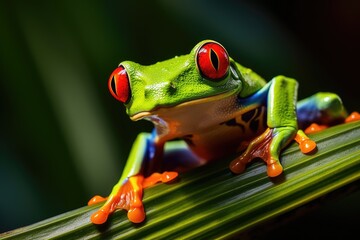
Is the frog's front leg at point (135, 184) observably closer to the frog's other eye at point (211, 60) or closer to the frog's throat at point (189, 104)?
the frog's throat at point (189, 104)

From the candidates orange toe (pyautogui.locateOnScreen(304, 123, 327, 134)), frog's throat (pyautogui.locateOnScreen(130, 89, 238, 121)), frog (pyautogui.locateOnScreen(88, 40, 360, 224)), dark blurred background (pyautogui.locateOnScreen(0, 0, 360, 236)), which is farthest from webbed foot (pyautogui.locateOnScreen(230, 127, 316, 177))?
dark blurred background (pyautogui.locateOnScreen(0, 0, 360, 236))

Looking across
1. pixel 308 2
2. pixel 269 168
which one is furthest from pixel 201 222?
pixel 308 2

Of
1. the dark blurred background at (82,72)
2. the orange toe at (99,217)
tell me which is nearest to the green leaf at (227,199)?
the orange toe at (99,217)

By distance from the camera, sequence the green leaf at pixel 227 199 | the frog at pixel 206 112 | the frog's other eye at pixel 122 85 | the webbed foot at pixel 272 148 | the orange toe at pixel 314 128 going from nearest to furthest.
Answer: the green leaf at pixel 227 199 → the webbed foot at pixel 272 148 → the frog at pixel 206 112 → the frog's other eye at pixel 122 85 → the orange toe at pixel 314 128

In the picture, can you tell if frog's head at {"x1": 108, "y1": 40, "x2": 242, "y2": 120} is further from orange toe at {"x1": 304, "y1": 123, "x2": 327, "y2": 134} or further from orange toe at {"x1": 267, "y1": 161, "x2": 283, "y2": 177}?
orange toe at {"x1": 304, "y1": 123, "x2": 327, "y2": 134}

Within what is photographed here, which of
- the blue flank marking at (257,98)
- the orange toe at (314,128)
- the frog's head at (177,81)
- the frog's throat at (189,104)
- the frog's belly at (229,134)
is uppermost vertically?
the frog's head at (177,81)
